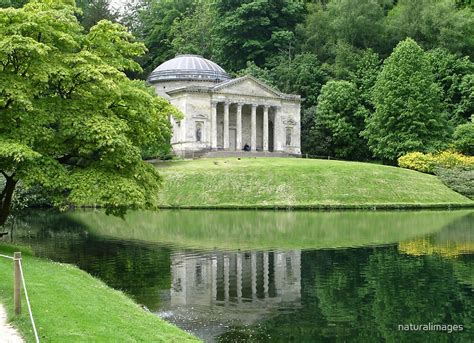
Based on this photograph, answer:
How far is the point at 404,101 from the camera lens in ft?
227

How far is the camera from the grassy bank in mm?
50906

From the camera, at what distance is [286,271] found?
20953 millimetres

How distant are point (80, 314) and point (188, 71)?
234 feet

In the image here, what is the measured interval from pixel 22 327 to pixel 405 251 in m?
17.6

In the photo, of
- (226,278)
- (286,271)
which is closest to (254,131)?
(286,271)

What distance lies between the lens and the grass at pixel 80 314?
1105 cm

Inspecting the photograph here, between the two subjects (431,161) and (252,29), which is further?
(252,29)

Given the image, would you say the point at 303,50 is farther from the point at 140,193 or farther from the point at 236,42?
the point at 140,193

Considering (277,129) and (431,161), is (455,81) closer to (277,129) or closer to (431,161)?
(431,161)

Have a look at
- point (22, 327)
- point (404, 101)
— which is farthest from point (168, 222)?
point (404, 101)

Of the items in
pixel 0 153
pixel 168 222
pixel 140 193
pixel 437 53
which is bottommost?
pixel 168 222

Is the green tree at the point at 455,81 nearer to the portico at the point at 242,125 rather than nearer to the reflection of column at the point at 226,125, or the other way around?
the portico at the point at 242,125

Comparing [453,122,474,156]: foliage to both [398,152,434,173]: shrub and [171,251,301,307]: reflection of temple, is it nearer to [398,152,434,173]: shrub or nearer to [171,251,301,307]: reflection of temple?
[398,152,434,173]: shrub

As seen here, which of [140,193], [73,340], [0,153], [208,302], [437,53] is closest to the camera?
[73,340]
